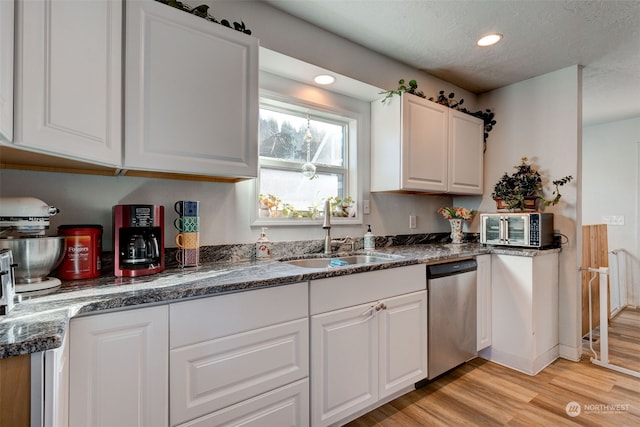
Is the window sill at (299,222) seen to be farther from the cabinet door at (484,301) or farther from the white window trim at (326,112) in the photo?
the cabinet door at (484,301)

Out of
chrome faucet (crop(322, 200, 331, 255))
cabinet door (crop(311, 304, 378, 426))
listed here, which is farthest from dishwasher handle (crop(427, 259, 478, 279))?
chrome faucet (crop(322, 200, 331, 255))

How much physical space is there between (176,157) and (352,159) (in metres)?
1.50

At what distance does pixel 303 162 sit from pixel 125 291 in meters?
1.53

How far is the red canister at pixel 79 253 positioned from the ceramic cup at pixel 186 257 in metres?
0.36

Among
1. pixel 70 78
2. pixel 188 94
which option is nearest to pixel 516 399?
pixel 188 94

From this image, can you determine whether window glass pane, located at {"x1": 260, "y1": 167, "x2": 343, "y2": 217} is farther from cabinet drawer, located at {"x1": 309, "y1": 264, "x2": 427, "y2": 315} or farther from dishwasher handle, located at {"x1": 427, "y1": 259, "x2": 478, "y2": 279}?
dishwasher handle, located at {"x1": 427, "y1": 259, "x2": 478, "y2": 279}

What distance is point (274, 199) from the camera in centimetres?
217

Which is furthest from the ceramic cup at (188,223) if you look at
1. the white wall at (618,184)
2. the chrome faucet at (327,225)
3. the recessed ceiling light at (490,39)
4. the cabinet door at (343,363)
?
the white wall at (618,184)

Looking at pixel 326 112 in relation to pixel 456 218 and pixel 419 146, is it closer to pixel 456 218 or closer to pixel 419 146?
pixel 419 146

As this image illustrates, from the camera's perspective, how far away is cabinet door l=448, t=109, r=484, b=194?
278cm

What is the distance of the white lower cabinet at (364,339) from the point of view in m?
1.53

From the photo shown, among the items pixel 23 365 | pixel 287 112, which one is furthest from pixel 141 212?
pixel 287 112

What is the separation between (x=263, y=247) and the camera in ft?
6.41

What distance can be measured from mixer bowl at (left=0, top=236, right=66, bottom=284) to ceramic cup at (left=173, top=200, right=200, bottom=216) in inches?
21.2
